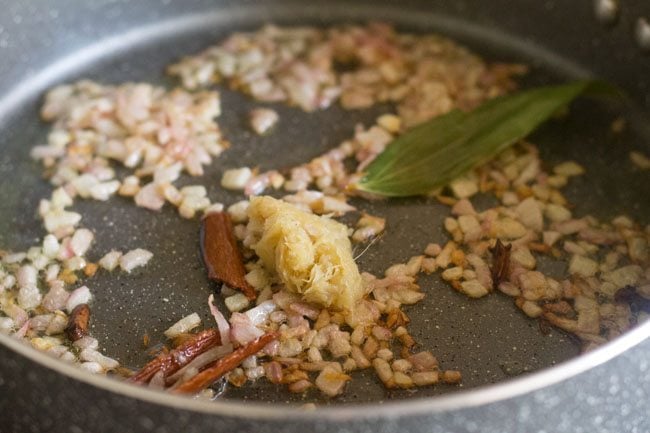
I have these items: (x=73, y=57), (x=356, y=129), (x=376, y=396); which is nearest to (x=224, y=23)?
(x=73, y=57)

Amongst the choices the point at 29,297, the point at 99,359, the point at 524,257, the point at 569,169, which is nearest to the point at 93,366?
A: the point at 99,359

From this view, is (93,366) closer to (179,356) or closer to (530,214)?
(179,356)

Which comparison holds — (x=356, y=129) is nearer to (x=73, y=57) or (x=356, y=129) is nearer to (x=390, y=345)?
(x=390, y=345)

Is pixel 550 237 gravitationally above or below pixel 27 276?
below

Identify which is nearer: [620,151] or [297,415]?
[297,415]

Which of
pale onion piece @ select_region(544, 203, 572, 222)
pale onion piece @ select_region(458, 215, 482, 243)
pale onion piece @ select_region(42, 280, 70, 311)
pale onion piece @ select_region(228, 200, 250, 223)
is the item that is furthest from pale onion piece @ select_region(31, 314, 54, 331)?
pale onion piece @ select_region(544, 203, 572, 222)

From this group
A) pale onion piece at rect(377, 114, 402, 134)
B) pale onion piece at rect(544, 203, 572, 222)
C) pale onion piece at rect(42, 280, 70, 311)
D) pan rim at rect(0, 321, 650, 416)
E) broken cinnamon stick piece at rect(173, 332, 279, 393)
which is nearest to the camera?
pan rim at rect(0, 321, 650, 416)

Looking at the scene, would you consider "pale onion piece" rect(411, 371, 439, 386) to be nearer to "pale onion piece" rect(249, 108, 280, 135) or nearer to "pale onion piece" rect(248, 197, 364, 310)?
"pale onion piece" rect(248, 197, 364, 310)
